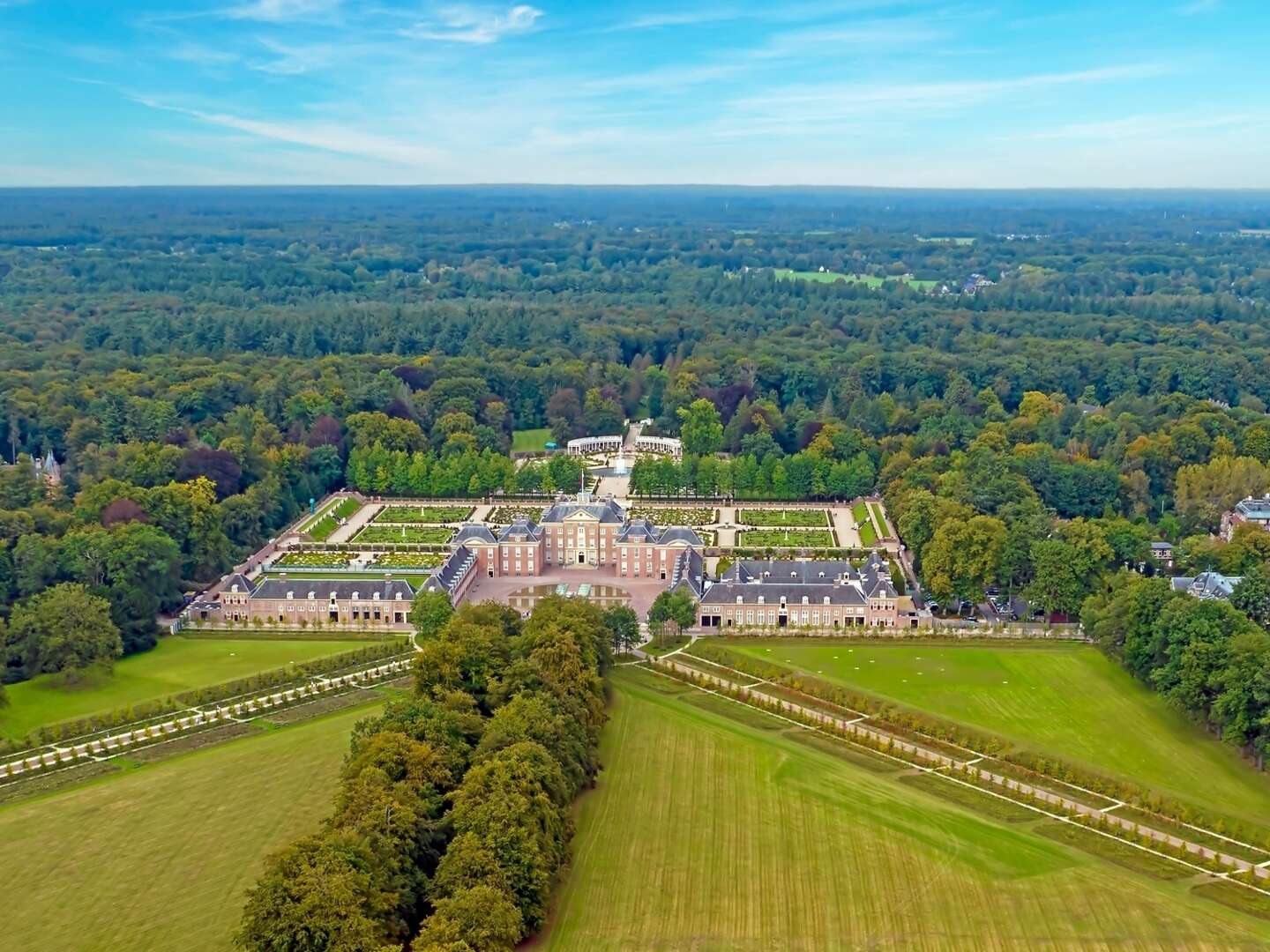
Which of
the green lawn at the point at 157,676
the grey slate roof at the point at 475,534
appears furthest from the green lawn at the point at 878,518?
the green lawn at the point at 157,676

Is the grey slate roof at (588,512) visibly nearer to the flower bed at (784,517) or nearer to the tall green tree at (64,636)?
the flower bed at (784,517)

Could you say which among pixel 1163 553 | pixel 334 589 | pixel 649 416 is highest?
pixel 334 589

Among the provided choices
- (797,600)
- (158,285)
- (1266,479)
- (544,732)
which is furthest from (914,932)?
(158,285)

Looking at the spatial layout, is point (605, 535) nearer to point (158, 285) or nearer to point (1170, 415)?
point (1170, 415)

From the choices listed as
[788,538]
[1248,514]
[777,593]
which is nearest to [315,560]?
[777,593]

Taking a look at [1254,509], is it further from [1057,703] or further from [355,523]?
[355,523]

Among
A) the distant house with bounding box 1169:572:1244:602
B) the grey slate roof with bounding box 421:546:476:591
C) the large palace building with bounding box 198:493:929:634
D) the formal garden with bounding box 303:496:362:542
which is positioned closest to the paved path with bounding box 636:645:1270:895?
the large palace building with bounding box 198:493:929:634
